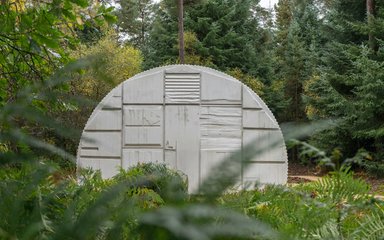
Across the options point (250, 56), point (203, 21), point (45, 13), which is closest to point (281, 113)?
point (250, 56)

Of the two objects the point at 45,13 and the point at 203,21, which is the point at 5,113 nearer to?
the point at 45,13

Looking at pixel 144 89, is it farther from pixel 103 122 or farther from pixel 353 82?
pixel 353 82

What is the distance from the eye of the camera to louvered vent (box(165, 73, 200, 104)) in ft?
36.5

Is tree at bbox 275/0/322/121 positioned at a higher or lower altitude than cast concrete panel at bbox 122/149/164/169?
higher

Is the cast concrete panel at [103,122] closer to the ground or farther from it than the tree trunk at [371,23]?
closer to the ground

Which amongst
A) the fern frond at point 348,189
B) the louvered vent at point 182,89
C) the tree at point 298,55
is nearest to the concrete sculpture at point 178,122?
the louvered vent at point 182,89

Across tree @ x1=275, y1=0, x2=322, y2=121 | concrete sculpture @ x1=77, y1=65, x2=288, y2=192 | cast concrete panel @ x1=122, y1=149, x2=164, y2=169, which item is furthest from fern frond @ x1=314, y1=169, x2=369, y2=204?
tree @ x1=275, y1=0, x2=322, y2=121

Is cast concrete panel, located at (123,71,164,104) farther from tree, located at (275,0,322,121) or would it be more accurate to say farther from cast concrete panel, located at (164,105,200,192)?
tree, located at (275,0,322,121)

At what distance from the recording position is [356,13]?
18.0 meters

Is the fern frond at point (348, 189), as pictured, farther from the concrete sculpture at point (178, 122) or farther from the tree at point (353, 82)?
the tree at point (353, 82)

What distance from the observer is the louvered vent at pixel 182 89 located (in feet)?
36.5

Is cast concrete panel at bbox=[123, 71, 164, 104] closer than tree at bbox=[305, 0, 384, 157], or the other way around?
cast concrete panel at bbox=[123, 71, 164, 104]

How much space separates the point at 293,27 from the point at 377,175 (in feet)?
34.3

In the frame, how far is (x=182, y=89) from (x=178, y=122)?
2.25ft
